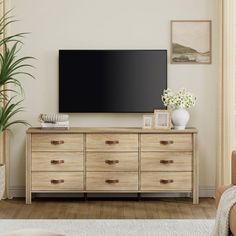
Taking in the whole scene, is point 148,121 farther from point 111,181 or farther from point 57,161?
point 57,161

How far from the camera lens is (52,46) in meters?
6.87

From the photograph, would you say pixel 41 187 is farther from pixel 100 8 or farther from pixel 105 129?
pixel 100 8

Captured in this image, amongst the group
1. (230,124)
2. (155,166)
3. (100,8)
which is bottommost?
(155,166)

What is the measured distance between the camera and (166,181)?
21.4 feet

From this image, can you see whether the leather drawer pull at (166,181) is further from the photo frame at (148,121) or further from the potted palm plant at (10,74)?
the potted palm plant at (10,74)

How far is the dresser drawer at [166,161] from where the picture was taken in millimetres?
6520

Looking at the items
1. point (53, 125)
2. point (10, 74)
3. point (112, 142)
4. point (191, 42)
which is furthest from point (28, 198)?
point (191, 42)

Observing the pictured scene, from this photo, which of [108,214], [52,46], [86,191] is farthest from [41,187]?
[52,46]

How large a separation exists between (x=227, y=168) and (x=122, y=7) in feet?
6.71

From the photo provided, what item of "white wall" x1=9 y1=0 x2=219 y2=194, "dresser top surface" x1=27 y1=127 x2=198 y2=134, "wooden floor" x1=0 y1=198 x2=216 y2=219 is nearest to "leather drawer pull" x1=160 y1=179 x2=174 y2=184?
"wooden floor" x1=0 y1=198 x2=216 y2=219

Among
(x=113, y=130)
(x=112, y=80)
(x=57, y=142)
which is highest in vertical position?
(x=112, y=80)

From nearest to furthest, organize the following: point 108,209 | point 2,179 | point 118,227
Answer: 1. point 118,227
2. point 108,209
3. point 2,179

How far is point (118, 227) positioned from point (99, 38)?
90.5 inches

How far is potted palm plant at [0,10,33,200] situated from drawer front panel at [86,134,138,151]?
2.62 ft
